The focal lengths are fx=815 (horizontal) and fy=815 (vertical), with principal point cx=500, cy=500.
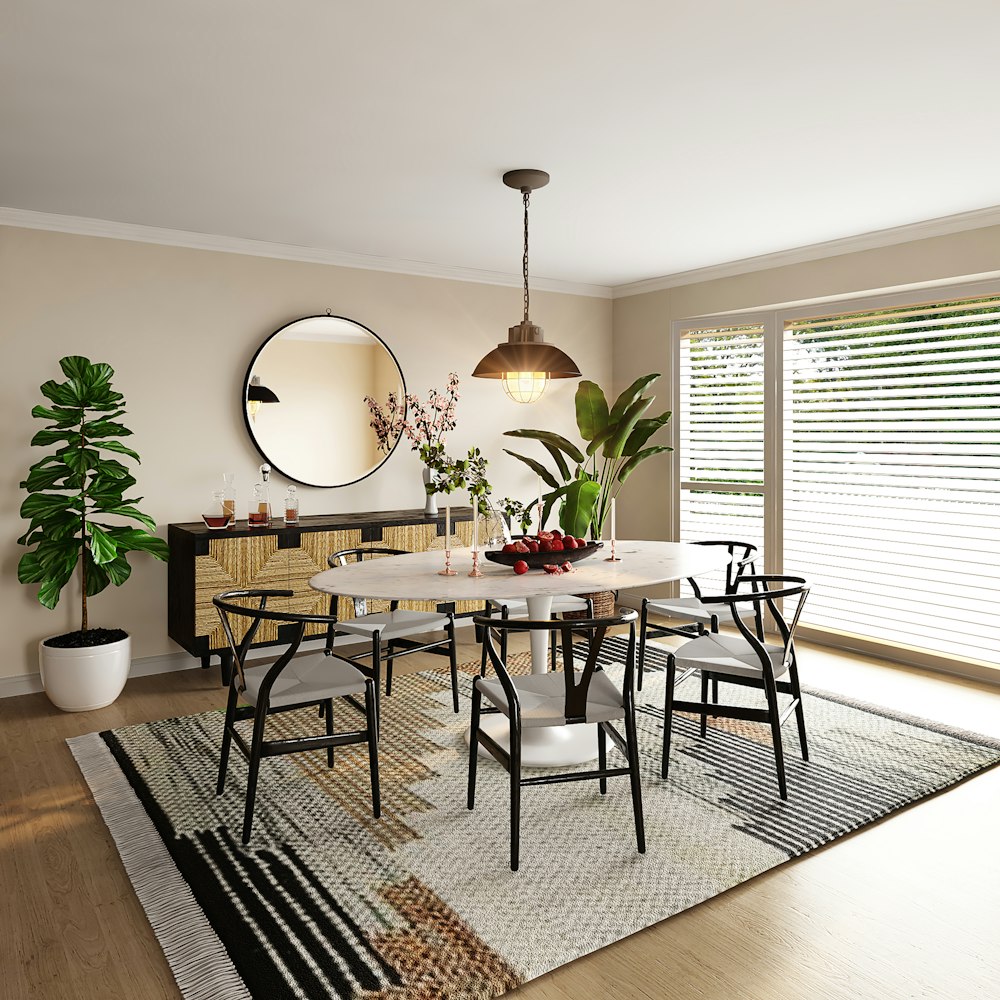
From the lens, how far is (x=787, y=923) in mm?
2271

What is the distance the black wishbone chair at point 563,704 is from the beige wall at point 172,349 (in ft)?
8.41

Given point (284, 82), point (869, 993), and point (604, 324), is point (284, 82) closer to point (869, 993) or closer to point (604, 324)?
point (869, 993)

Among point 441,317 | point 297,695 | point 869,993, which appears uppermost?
point 441,317

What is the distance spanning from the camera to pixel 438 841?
271 centimetres

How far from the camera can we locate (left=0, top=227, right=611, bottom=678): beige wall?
4.23 metres

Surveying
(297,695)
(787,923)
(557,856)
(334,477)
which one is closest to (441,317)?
(334,477)

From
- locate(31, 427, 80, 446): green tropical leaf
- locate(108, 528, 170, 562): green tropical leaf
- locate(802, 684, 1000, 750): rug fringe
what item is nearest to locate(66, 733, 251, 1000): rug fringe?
locate(108, 528, 170, 562): green tropical leaf

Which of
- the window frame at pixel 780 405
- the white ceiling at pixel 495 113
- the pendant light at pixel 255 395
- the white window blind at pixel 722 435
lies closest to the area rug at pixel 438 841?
the window frame at pixel 780 405

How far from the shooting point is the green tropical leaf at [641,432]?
4.82 metres

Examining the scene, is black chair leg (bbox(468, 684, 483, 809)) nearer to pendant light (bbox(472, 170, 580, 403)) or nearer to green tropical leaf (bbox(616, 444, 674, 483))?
pendant light (bbox(472, 170, 580, 403))

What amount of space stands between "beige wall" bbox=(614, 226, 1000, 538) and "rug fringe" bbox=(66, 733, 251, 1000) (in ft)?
14.0

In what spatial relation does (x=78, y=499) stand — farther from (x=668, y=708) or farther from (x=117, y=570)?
(x=668, y=708)

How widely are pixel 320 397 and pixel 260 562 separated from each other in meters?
1.19

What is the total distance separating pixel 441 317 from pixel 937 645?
12.2 ft
